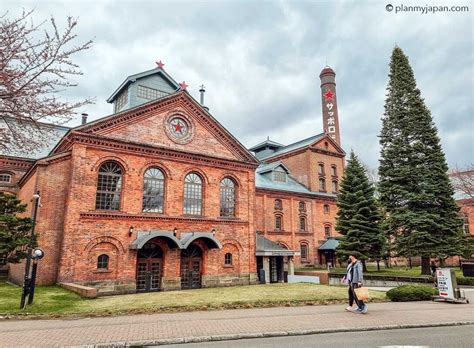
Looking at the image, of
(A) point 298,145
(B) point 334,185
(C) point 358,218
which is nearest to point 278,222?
(C) point 358,218

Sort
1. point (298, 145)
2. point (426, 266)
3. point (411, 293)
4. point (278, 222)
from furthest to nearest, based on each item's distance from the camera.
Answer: point (298, 145) < point (278, 222) < point (426, 266) < point (411, 293)

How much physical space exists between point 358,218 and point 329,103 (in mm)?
29015

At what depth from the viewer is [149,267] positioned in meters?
21.1

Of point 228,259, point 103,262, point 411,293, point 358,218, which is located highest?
point 358,218

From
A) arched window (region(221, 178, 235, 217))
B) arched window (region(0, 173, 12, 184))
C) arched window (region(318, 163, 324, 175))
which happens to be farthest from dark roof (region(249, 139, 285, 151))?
arched window (region(0, 173, 12, 184))

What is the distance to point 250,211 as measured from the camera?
25984 mm

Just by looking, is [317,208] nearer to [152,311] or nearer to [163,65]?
[163,65]

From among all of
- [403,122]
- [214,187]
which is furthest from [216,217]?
[403,122]

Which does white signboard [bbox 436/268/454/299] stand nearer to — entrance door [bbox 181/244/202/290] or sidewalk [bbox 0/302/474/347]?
Answer: sidewalk [bbox 0/302/474/347]

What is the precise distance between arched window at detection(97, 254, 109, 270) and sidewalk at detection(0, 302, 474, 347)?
30.0ft

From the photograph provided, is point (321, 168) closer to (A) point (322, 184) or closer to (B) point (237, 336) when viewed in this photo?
(A) point (322, 184)

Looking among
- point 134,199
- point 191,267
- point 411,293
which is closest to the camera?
point 411,293

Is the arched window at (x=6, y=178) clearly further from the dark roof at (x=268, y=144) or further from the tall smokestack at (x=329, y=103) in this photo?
the tall smokestack at (x=329, y=103)

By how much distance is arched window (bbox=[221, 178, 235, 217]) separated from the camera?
993 inches
